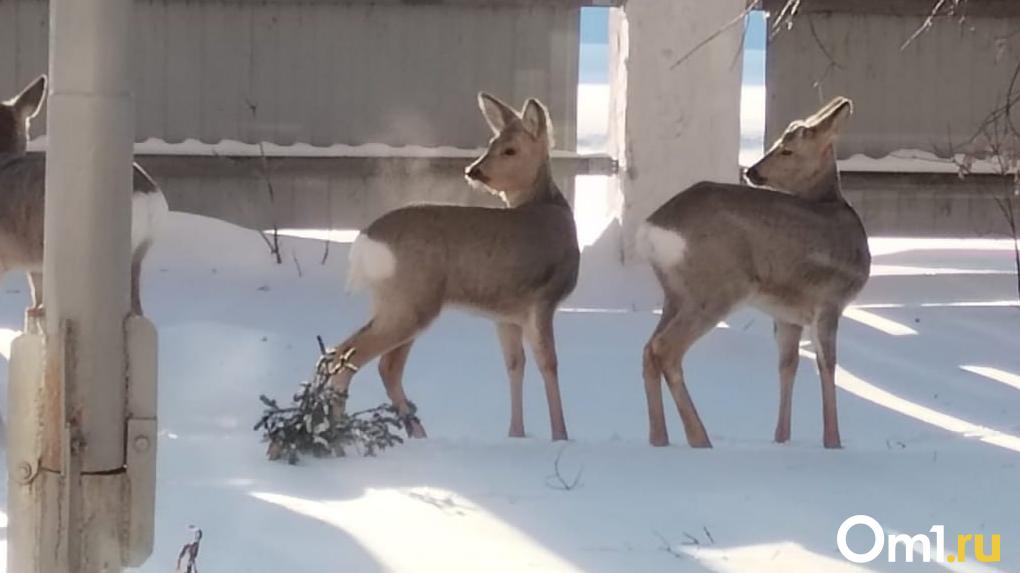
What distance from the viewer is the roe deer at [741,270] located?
735 centimetres

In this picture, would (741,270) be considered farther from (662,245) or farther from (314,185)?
(314,185)

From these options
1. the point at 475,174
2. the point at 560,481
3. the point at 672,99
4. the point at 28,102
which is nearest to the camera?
the point at 560,481

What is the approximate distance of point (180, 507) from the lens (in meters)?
5.11

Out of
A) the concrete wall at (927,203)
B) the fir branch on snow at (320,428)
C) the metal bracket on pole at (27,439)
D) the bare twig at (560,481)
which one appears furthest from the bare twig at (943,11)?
the metal bracket on pole at (27,439)

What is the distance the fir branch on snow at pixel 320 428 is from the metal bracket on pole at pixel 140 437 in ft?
10.1

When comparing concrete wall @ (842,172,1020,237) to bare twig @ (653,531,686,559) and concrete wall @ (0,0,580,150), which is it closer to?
concrete wall @ (0,0,580,150)

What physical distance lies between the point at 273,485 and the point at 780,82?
25.6ft

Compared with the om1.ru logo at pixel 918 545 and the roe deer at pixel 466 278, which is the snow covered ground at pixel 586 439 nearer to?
the om1.ru logo at pixel 918 545

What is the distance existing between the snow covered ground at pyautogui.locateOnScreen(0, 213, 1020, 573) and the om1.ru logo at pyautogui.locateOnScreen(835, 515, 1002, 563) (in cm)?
5

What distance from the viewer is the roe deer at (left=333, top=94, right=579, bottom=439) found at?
7.41 m

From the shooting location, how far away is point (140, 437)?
9.90 ft

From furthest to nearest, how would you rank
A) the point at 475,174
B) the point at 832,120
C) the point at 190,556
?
1. the point at 475,174
2. the point at 832,120
3. the point at 190,556

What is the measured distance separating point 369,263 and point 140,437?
4459mm

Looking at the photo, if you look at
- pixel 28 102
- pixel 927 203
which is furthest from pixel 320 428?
pixel 927 203
